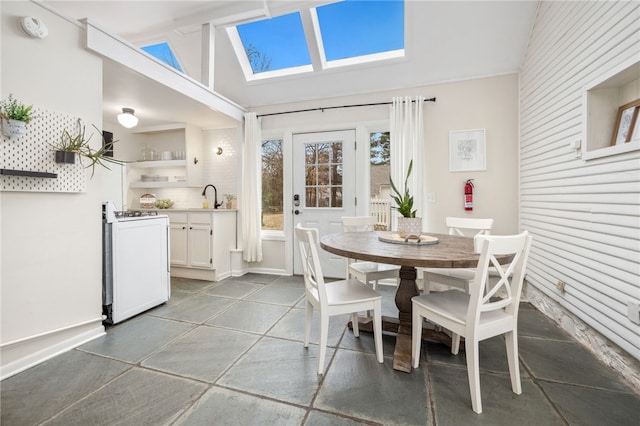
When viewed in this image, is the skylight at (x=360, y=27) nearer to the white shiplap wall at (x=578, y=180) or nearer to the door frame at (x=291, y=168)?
the door frame at (x=291, y=168)

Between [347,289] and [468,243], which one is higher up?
[468,243]

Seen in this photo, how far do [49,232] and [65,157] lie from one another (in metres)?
0.53

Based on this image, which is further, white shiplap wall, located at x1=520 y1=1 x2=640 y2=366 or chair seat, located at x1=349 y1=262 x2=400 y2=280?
chair seat, located at x1=349 y1=262 x2=400 y2=280

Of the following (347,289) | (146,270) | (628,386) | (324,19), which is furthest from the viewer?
(324,19)

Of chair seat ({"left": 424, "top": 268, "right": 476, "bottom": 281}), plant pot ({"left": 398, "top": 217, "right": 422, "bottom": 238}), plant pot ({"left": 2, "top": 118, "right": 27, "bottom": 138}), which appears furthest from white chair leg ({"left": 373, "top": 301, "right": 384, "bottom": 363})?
plant pot ({"left": 2, "top": 118, "right": 27, "bottom": 138})

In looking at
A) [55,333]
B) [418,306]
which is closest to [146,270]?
[55,333]

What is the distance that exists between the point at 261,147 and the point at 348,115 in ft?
4.47

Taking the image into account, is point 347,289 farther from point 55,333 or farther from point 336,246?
point 55,333

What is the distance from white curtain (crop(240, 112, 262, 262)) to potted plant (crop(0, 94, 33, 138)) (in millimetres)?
2360

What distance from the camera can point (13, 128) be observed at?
5.47ft

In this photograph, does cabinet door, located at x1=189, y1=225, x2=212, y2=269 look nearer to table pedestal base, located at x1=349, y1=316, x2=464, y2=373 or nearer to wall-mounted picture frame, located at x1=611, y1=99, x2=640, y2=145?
table pedestal base, located at x1=349, y1=316, x2=464, y2=373

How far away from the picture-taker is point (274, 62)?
146 inches

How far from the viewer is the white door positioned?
376 cm

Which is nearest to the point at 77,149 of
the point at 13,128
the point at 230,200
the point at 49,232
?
the point at 13,128
